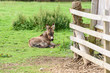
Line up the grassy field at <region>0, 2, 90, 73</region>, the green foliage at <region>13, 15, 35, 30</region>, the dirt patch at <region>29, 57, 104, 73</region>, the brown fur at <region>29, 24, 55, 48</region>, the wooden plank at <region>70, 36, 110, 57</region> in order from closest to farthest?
the wooden plank at <region>70, 36, 110, 57</region> < the dirt patch at <region>29, 57, 104, 73</region> < the grassy field at <region>0, 2, 90, 73</region> < the brown fur at <region>29, 24, 55, 48</region> < the green foliage at <region>13, 15, 35, 30</region>

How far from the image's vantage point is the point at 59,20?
50.6 ft

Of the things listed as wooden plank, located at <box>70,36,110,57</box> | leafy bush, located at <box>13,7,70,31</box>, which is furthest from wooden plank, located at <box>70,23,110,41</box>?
leafy bush, located at <box>13,7,70,31</box>

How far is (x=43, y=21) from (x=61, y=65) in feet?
23.6

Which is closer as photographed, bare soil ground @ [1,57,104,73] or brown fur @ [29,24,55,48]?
bare soil ground @ [1,57,104,73]

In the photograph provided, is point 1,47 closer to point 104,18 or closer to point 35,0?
point 104,18

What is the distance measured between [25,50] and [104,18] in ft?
17.2


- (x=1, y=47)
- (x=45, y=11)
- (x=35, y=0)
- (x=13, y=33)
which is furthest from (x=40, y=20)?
(x=35, y=0)

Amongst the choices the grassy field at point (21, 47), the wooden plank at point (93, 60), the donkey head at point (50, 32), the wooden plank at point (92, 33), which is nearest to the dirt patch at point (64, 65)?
the wooden plank at point (93, 60)

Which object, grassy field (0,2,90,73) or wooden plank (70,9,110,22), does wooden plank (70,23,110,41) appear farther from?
grassy field (0,2,90,73)

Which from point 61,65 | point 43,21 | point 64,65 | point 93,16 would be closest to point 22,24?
point 43,21

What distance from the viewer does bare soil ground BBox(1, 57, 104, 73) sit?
7.74m

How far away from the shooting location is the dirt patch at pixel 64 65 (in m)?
7.72

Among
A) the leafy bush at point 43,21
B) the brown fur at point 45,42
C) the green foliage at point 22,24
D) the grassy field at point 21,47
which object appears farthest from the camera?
the green foliage at point 22,24

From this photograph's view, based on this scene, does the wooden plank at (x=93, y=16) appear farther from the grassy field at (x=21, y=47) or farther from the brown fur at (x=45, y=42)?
the brown fur at (x=45, y=42)
